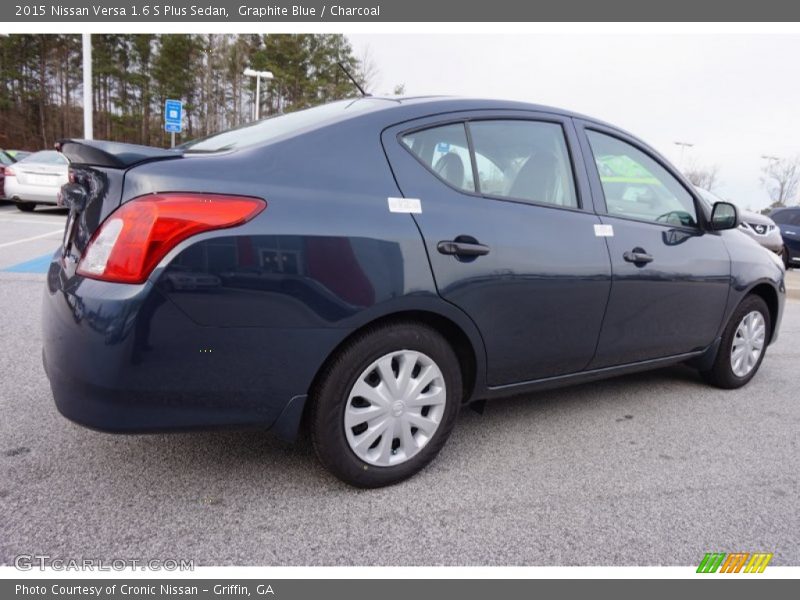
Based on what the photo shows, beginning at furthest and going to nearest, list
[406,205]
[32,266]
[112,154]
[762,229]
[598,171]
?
[762,229] → [32,266] → [598,171] → [406,205] → [112,154]

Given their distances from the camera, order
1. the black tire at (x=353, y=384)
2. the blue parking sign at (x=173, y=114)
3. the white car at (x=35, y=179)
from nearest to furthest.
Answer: the black tire at (x=353, y=384), the white car at (x=35, y=179), the blue parking sign at (x=173, y=114)

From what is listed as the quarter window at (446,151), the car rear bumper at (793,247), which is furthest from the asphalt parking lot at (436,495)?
the car rear bumper at (793,247)

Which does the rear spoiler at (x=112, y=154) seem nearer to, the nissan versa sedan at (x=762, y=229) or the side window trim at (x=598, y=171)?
the side window trim at (x=598, y=171)

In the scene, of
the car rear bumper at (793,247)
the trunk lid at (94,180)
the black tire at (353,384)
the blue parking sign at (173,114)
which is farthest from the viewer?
the blue parking sign at (173,114)

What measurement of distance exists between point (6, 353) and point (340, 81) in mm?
30922

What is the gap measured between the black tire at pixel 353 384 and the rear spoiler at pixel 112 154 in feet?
3.04

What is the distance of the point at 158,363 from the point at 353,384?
0.68 metres

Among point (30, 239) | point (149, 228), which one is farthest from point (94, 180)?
point (30, 239)

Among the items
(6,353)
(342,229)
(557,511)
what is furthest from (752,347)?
(6,353)

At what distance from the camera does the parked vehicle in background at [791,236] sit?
1344cm

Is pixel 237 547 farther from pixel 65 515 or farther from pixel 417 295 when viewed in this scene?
pixel 417 295

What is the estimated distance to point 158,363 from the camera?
1840 millimetres

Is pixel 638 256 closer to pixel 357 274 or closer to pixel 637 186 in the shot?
pixel 637 186

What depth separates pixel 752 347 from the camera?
392 cm
